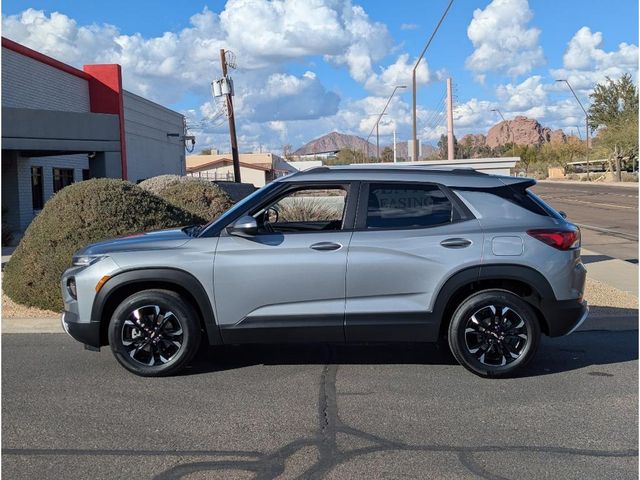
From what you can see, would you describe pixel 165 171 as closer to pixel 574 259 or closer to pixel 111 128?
pixel 111 128

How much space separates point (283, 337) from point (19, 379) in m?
2.47

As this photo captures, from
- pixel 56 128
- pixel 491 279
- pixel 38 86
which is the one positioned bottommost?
pixel 491 279

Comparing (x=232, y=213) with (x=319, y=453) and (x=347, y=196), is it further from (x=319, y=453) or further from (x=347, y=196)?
(x=319, y=453)

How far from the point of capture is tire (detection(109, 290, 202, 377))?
609cm

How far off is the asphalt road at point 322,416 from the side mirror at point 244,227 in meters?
1.34

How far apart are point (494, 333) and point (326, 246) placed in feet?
5.53

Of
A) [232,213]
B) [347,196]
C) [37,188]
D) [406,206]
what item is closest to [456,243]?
[406,206]

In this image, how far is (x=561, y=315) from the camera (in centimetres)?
610

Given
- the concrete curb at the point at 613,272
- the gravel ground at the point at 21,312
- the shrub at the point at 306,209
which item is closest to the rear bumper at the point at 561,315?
the concrete curb at the point at 613,272

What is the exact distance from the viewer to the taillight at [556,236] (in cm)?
605

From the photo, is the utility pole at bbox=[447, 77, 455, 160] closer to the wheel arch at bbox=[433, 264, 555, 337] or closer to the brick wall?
Result: the brick wall

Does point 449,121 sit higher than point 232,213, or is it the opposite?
point 449,121

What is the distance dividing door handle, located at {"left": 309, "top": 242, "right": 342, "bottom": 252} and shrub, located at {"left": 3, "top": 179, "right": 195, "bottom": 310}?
14.1ft

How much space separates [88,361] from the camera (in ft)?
22.7
